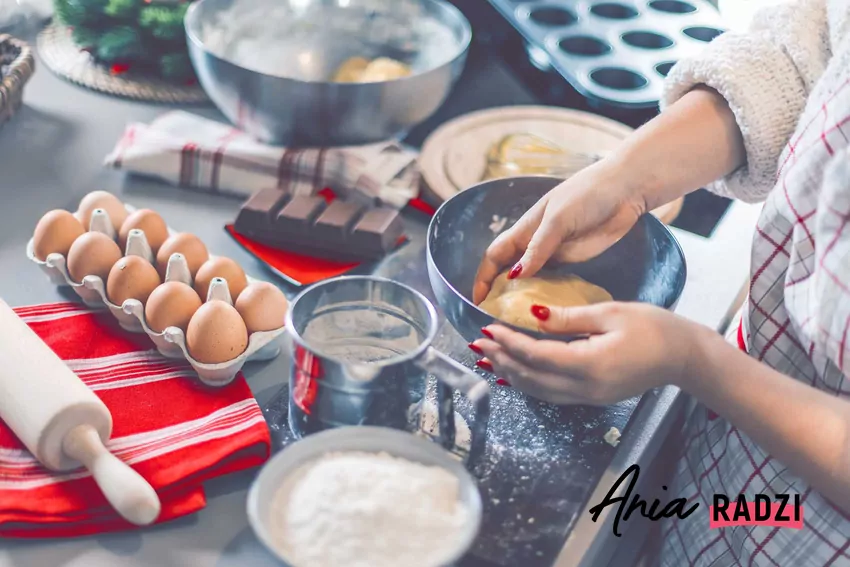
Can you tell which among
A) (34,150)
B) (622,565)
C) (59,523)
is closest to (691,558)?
(622,565)

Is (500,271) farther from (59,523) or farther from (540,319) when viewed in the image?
(59,523)

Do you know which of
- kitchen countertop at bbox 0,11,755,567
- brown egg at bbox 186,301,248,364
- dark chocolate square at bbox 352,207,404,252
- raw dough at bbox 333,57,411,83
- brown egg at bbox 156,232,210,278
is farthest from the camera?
raw dough at bbox 333,57,411,83

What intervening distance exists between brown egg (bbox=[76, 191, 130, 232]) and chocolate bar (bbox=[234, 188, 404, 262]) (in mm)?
146

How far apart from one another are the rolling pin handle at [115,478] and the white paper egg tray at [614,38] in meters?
0.91

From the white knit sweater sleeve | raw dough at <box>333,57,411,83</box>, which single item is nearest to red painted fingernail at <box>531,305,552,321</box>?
the white knit sweater sleeve

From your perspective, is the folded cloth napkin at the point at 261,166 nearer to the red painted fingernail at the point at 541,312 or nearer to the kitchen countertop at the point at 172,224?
the kitchen countertop at the point at 172,224

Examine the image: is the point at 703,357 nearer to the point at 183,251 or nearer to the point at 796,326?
the point at 796,326

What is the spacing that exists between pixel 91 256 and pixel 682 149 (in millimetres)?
618

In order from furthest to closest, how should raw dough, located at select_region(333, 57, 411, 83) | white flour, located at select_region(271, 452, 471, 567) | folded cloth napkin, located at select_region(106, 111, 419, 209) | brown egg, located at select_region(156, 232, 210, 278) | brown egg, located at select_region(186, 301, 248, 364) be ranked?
1. raw dough, located at select_region(333, 57, 411, 83)
2. folded cloth napkin, located at select_region(106, 111, 419, 209)
3. brown egg, located at select_region(156, 232, 210, 278)
4. brown egg, located at select_region(186, 301, 248, 364)
5. white flour, located at select_region(271, 452, 471, 567)

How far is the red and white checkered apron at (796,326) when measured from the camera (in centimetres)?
70

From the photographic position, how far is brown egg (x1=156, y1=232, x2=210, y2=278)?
882mm

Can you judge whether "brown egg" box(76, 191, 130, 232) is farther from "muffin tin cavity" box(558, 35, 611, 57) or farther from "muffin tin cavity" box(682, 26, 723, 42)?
"muffin tin cavity" box(682, 26, 723, 42)

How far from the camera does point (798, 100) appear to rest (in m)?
0.85

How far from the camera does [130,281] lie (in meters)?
0.83
